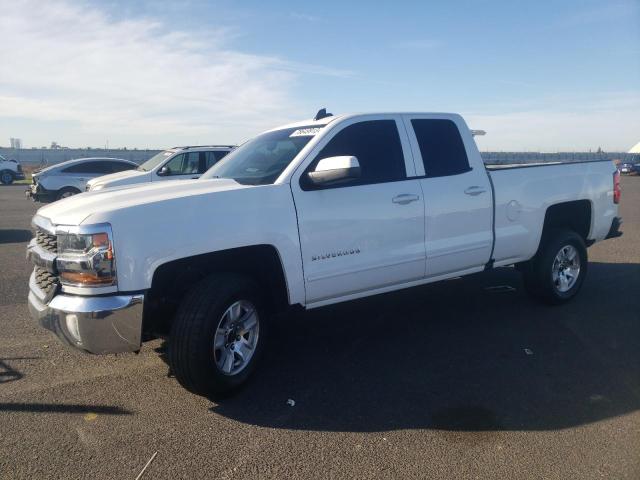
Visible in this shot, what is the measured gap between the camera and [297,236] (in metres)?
4.42

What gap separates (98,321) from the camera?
3.67 m

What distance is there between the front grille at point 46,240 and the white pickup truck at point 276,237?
22 mm

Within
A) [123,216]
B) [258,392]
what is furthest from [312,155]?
[258,392]

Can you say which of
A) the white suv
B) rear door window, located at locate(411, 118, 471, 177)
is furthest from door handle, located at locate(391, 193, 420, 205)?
the white suv

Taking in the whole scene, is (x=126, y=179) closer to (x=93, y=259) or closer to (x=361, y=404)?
(x=93, y=259)

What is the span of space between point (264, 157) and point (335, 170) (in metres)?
1.06

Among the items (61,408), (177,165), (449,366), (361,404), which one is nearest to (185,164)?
(177,165)

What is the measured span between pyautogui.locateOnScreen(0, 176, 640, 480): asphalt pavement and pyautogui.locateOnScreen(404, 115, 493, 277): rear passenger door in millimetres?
752

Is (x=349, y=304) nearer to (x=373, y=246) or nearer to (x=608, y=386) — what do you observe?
(x=373, y=246)

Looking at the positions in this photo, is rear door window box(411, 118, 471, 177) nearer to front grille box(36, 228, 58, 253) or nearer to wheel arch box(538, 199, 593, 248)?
wheel arch box(538, 199, 593, 248)

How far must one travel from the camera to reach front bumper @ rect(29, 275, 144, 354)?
3670 millimetres

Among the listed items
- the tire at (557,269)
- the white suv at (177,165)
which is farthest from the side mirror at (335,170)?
the white suv at (177,165)

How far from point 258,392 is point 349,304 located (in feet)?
8.09

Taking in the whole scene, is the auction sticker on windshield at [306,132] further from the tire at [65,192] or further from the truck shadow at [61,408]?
the tire at [65,192]
